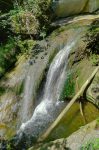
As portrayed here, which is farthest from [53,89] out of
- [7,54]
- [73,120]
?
[7,54]

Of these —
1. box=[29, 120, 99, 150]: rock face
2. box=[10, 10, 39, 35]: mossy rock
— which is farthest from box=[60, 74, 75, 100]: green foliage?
box=[29, 120, 99, 150]: rock face

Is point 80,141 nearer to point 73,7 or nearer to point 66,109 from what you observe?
point 66,109

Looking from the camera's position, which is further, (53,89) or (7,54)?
(7,54)

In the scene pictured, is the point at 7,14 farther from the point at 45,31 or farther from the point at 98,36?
the point at 98,36

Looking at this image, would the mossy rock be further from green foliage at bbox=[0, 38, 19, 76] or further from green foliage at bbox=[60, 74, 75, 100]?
green foliage at bbox=[60, 74, 75, 100]

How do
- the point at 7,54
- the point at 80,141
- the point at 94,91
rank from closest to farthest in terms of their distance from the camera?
the point at 80,141, the point at 94,91, the point at 7,54

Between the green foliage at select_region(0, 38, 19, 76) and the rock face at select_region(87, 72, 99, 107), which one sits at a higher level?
the green foliage at select_region(0, 38, 19, 76)

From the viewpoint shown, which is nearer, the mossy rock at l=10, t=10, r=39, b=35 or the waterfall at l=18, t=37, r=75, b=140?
the waterfall at l=18, t=37, r=75, b=140
